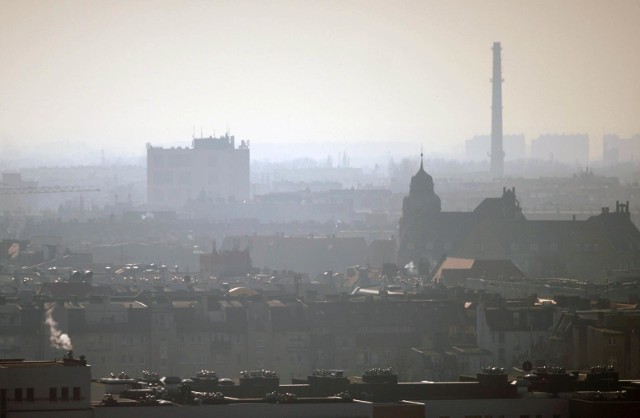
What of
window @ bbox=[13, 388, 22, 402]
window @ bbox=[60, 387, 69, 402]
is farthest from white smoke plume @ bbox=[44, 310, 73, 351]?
window @ bbox=[13, 388, 22, 402]

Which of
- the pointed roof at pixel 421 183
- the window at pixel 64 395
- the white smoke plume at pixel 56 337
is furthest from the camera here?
the pointed roof at pixel 421 183

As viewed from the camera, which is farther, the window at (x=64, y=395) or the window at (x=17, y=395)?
the window at (x=64, y=395)

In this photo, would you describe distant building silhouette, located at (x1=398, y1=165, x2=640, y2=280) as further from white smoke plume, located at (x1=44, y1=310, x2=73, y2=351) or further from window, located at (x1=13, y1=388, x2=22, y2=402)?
window, located at (x1=13, y1=388, x2=22, y2=402)

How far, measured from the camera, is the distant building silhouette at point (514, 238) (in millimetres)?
120062

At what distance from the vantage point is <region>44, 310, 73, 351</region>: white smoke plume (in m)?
68.0

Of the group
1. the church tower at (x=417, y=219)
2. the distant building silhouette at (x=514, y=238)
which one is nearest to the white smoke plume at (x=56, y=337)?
the distant building silhouette at (x=514, y=238)

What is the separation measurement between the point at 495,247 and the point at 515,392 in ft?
257

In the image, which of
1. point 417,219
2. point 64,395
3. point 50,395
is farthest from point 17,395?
point 417,219

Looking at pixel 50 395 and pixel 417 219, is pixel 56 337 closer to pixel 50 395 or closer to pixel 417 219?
pixel 50 395

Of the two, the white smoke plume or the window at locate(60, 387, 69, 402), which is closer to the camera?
the window at locate(60, 387, 69, 402)

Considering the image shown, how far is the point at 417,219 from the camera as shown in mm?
129250

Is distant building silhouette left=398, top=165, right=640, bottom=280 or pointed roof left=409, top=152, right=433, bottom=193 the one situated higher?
pointed roof left=409, top=152, right=433, bottom=193

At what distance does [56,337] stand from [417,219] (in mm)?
60785

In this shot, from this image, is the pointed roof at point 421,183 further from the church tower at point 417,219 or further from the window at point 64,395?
the window at point 64,395
